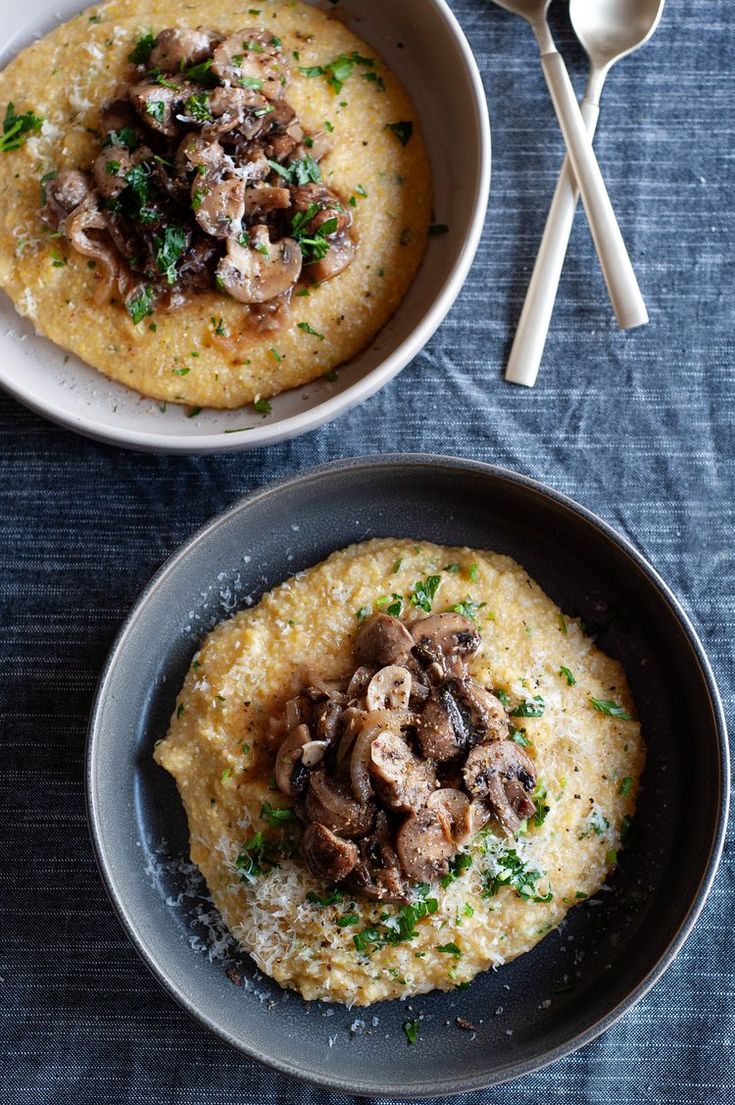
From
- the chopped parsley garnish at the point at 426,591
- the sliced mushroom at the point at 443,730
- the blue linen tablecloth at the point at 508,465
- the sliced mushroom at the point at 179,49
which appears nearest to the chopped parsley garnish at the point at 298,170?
the sliced mushroom at the point at 179,49

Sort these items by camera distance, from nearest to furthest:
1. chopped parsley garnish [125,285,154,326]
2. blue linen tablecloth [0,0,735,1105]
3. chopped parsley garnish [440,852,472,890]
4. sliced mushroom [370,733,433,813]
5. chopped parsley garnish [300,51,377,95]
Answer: sliced mushroom [370,733,433,813] → chopped parsley garnish [440,852,472,890] → chopped parsley garnish [125,285,154,326] → chopped parsley garnish [300,51,377,95] → blue linen tablecloth [0,0,735,1105]

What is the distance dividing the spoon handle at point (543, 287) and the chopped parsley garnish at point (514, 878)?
1.63 metres

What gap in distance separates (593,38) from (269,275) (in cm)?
155

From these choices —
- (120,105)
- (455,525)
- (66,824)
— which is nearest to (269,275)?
(120,105)

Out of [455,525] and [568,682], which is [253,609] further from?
[568,682]

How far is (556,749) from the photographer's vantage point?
10.5 ft

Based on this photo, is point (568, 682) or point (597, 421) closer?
point (568, 682)

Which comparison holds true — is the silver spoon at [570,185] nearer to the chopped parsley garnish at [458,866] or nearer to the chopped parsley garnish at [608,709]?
the chopped parsley garnish at [608,709]

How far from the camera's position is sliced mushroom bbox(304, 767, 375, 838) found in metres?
2.93

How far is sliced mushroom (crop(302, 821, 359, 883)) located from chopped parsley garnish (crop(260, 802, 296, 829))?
0.52 ft

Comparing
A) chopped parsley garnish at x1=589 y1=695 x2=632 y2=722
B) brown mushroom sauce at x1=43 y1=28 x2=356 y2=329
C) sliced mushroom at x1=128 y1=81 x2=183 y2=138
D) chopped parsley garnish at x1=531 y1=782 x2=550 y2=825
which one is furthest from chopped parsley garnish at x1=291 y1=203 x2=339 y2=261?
chopped parsley garnish at x1=531 y1=782 x2=550 y2=825

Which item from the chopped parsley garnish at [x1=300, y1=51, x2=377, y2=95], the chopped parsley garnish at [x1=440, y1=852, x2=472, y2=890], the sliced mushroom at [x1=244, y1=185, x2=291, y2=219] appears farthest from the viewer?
the chopped parsley garnish at [x1=300, y1=51, x2=377, y2=95]

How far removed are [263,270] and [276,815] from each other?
5.51 feet

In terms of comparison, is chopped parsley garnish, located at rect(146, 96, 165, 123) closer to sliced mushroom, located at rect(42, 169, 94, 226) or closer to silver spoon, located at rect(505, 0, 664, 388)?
sliced mushroom, located at rect(42, 169, 94, 226)
